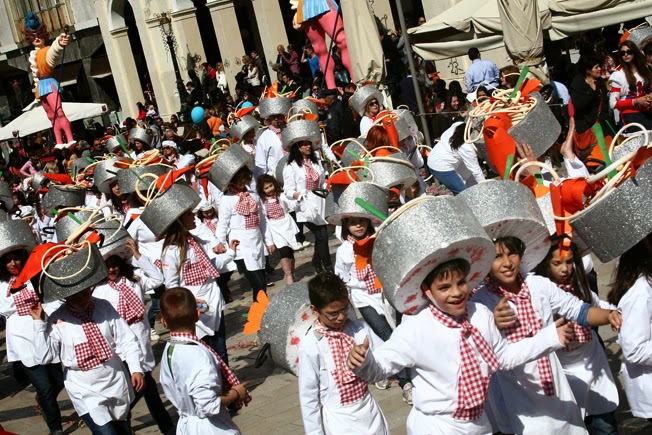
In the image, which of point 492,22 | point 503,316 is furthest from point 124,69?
point 503,316

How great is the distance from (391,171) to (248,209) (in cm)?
259

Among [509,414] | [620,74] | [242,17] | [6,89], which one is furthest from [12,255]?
[6,89]

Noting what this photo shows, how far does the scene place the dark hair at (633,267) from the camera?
15.2 feet

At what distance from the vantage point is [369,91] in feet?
40.0

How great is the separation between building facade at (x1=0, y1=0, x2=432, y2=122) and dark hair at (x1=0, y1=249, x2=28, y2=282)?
15653 mm

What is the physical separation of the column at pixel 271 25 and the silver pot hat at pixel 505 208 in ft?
79.0

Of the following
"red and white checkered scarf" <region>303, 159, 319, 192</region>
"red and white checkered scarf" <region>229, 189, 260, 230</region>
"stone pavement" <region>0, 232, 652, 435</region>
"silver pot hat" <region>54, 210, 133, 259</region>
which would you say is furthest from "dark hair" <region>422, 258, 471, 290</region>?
"red and white checkered scarf" <region>303, 159, 319, 192</region>

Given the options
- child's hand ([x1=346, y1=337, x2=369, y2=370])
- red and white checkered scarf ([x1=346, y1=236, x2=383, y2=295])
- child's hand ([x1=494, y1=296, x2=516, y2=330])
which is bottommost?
red and white checkered scarf ([x1=346, y1=236, x2=383, y2=295])

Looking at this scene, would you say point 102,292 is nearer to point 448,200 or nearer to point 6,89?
point 448,200

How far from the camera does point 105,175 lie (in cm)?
1258

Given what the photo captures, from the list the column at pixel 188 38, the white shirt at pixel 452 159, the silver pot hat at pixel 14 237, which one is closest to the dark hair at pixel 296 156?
the white shirt at pixel 452 159

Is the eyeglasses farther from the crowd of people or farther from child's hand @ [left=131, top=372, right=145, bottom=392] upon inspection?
child's hand @ [left=131, top=372, right=145, bottom=392]

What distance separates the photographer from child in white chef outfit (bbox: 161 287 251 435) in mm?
5453

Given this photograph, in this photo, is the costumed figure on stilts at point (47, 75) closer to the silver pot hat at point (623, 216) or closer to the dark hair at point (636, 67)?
the dark hair at point (636, 67)
